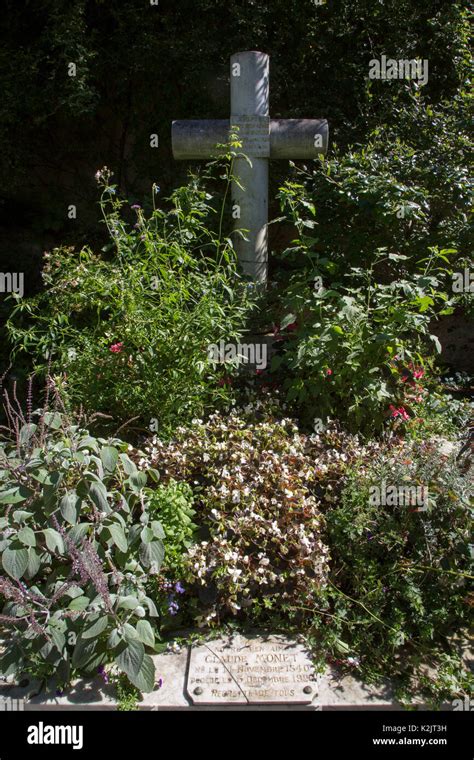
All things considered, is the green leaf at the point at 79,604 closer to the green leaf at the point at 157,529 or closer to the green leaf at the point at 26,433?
the green leaf at the point at 157,529

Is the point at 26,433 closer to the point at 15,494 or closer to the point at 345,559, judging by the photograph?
the point at 15,494

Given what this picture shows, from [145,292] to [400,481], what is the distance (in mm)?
1611

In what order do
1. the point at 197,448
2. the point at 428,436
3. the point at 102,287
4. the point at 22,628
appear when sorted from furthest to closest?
the point at 428,436 → the point at 102,287 → the point at 197,448 → the point at 22,628

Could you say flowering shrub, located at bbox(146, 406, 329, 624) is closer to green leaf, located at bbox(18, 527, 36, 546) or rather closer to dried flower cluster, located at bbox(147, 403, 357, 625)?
dried flower cluster, located at bbox(147, 403, 357, 625)

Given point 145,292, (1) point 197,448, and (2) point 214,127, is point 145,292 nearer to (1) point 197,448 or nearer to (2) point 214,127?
(1) point 197,448

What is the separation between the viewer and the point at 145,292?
11.5 ft

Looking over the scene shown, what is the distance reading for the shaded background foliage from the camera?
6.11 metres

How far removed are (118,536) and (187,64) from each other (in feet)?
17.4

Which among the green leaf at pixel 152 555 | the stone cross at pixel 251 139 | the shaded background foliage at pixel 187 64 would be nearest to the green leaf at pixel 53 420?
the green leaf at pixel 152 555

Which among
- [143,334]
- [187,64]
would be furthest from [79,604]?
[187,64]

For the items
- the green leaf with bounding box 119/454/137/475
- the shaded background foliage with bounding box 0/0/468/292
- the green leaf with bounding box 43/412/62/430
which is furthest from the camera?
the shaded background foliage with bounding box 0/0/468/292

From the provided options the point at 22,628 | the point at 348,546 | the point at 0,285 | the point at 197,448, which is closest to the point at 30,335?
the point at 197,448

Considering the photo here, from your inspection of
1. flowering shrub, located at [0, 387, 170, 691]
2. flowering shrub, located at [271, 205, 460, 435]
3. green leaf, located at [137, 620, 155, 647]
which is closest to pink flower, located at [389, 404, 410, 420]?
flowering shrub, located at [271, 205, 460, 435]

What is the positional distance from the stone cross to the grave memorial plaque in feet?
9.00
